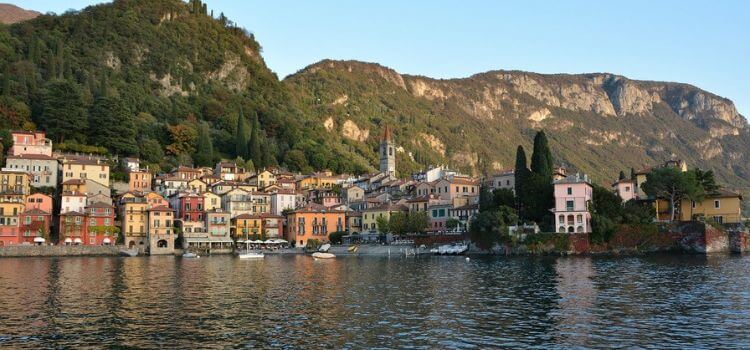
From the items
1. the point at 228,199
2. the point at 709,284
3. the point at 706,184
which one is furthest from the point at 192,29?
the point at 709,284

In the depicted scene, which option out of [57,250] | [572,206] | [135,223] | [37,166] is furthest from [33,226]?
[572,206]

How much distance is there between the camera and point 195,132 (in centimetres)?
13212

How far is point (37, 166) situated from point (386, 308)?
78.5 metres

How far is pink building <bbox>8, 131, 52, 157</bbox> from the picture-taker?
9812 centimetres

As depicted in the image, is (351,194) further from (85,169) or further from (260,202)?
(85,169)

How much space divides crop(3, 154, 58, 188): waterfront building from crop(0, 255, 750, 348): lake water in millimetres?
46263

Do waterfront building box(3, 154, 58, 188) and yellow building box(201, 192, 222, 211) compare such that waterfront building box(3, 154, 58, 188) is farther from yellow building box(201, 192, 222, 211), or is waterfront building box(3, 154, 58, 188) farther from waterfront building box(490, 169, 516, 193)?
waterfront building box(490, 169, 516, 193)

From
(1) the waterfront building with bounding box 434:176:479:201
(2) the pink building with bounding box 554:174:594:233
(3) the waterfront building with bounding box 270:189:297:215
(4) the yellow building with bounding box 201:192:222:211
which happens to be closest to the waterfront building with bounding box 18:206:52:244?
(4) the yellow building with bounding box 201:192:222:211

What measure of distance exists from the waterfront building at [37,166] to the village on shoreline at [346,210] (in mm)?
137

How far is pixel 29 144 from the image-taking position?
99.8 m

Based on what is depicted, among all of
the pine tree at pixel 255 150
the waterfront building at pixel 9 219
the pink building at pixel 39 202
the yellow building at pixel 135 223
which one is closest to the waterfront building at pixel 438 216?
the yellow building at pixel 135 223

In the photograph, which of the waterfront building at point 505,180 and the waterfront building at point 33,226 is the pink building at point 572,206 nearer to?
the waterfront building at point 505,180

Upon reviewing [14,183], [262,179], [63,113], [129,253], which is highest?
[63,113]

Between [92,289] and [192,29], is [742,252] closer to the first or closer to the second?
[92,289]
